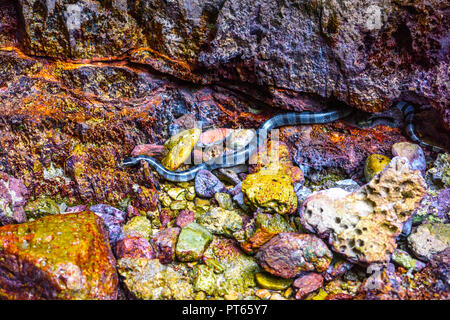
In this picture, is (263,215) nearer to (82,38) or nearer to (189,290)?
(189,290)

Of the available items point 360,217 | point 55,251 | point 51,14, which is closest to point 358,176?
point 360,217

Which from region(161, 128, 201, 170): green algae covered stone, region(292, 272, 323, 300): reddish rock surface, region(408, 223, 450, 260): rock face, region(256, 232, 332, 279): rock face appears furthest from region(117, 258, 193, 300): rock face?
region(408, 223, 450, 260): rock face

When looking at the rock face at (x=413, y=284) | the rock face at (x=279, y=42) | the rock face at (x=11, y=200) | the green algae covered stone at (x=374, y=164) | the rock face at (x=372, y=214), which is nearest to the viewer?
the rock face at (x=413, y=284)

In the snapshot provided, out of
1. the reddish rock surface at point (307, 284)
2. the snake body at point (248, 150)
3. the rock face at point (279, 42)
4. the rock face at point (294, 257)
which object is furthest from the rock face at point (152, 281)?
the rock face at point (279, 42)

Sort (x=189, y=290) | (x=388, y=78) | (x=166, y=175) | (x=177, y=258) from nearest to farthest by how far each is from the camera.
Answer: (x=189, y=290), (x=177, y=258), (x=388, y=78), (x=166, y=175)

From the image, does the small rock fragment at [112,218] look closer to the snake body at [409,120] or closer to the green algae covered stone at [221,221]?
the green algae covered stone at [221,221]

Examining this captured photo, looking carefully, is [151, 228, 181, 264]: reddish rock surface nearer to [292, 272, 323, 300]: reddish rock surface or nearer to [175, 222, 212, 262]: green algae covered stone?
[175, 222, 212, 262]: green algae covered stone
